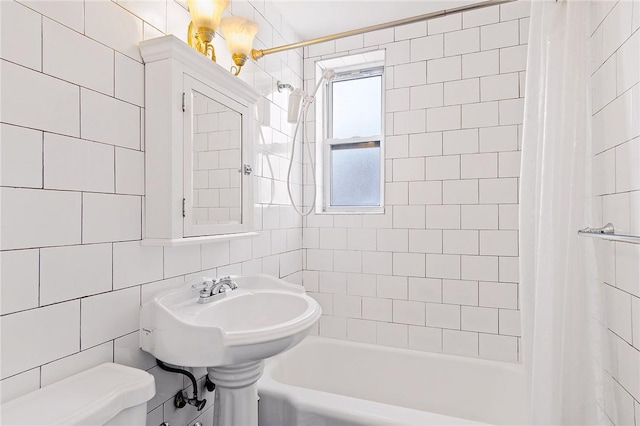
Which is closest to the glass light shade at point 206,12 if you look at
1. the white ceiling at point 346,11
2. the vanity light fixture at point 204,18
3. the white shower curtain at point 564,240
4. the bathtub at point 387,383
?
the vanity light fixture at point 204,18

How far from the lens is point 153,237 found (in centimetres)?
120

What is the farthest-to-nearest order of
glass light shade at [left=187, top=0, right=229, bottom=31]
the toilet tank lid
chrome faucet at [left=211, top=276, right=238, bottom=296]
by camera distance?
chrome faucet at [left=211, top=276, right=238, bottom=296] < glass light shade at [left=187, top=0, right=229, bottom=31] < the toilet tank lid

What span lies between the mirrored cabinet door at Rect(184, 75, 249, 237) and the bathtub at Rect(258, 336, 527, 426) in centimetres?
79

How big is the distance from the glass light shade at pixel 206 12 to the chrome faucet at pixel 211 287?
95 cm

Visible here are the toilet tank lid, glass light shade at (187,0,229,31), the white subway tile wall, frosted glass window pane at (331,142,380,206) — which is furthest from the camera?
frosted glass window pane at (331,142,380,206)

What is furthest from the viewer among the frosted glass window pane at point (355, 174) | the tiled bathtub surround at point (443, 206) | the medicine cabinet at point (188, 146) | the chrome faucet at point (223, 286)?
the frosted glass window pane at point (355, 174)

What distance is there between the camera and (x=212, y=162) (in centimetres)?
142

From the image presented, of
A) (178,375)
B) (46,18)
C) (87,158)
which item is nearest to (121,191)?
(87,158)

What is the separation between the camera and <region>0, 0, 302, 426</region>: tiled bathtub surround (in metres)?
0.85

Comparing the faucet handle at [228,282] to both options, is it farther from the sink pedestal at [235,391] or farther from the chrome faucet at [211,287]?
the sink pedestal at [235,391]

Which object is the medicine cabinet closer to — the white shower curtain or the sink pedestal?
the sink pedestal

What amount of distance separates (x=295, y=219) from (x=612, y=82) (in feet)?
5.46

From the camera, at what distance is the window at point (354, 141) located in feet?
7.90

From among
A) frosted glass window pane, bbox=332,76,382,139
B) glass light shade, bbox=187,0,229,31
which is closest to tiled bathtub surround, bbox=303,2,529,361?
frosted glass window pane, bbox=332,76,382,139
